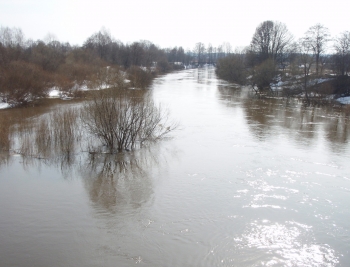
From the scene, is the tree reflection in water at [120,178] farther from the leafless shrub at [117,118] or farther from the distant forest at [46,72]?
the distant forest at [46,72]

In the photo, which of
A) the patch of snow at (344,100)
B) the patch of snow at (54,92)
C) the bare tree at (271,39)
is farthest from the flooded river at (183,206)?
the bare tree at (271,39)

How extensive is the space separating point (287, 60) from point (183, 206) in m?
45.3

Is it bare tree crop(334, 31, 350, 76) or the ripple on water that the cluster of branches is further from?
the ripple on water

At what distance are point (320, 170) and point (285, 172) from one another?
1332 mm

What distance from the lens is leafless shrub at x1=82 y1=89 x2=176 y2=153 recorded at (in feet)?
40.9

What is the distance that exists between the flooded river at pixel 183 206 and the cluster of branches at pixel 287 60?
772 inches

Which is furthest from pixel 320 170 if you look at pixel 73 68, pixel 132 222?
pixel 73 68

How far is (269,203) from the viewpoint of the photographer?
8578 millimetres

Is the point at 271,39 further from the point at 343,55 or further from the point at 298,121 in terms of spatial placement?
the point at 298,121

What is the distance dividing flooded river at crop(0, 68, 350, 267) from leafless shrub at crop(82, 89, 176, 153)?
780 mm

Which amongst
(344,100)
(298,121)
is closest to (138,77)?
(298,121)

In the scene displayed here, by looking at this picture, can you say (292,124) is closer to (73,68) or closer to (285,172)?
(285,172)

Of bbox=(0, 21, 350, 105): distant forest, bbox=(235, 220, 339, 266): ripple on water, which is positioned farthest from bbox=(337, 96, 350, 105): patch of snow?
bbox=(235, 220, 339, 266): ripple on water

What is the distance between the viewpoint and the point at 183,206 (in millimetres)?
8430
